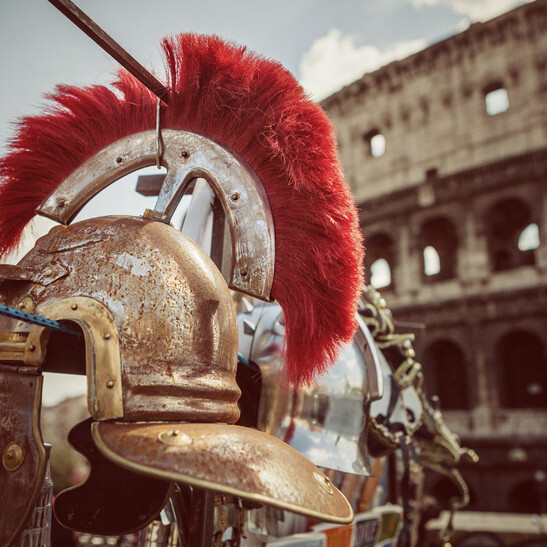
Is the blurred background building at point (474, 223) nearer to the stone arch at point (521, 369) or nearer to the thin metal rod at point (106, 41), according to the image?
the stone arch at point (521, 369)

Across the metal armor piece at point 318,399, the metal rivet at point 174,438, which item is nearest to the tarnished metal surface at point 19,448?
the metal rivet at point 174,438

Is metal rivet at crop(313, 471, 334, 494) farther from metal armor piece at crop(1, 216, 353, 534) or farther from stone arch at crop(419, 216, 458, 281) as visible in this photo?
stone arch at crop(419, 216, 458, 281)

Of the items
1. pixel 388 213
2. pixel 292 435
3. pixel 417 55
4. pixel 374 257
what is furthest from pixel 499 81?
pixel 292 435

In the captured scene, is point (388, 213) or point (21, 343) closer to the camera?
point (21, 343)

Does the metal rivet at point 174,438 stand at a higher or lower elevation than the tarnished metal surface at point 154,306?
lower

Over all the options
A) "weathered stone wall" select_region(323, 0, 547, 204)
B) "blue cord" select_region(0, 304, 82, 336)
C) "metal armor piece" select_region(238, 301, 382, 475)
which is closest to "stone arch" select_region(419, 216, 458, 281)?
"weathered stone wall" select_region(323, 0, 547, 204)

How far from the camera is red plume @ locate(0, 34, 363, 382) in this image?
136 centimetres

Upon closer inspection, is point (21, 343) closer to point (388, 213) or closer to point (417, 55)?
point (388, 213)

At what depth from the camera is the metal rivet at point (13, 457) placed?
3.29 feet

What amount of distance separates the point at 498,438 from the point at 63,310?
1336 centimetres

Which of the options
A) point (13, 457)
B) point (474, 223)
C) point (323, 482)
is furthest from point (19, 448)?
point (474, 223)

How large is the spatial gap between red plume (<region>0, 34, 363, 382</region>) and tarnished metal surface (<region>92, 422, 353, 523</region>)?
439 millimetres

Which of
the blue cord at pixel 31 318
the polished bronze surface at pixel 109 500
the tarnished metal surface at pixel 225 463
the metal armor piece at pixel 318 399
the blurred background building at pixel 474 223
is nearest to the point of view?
the tarnished metal surface at pixel 225 463

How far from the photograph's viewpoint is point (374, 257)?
16.1m
